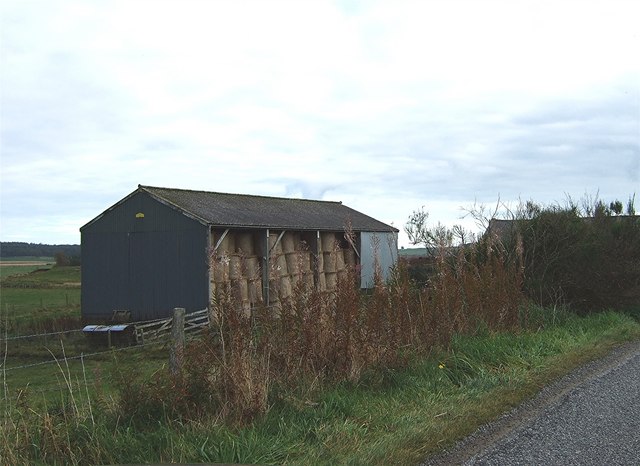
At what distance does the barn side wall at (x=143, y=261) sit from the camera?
21.3m

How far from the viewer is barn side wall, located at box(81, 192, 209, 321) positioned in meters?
21.3

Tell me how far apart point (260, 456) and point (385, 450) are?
3.44 ft

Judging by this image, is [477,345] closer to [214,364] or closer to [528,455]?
[528,455]

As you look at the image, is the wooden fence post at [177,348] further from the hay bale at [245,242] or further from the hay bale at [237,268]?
the hay bale at [245,242]

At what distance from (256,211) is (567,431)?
19797mm

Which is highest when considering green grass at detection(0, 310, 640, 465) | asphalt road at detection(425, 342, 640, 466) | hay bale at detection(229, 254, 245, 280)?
hay bale at detection(229, 254, 245, 280)

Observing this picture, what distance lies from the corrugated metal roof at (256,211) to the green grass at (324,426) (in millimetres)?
11258

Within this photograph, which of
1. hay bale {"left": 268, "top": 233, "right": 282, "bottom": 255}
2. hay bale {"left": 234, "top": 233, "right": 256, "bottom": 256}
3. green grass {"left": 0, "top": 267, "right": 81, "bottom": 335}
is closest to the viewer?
green grass {"left": 0, "top": 267, "right": 81, "bottom": 335}

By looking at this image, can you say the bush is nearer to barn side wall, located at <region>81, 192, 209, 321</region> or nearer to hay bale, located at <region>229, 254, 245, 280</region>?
hay bale, located at <region>229, 254, 245, 280</region>

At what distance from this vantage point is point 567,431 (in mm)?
6453

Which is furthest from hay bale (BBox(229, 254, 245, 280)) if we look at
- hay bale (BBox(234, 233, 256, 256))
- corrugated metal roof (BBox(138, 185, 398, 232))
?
corrugated metal roof (BBox(138, 185, 398, 232))

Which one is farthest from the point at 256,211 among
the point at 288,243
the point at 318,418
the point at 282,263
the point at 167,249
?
the point at 318,418

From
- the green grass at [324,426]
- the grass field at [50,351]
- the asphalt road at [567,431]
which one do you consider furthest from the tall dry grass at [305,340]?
the asphalt road at [567,431]

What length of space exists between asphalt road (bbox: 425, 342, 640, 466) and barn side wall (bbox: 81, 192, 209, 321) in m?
14.5
